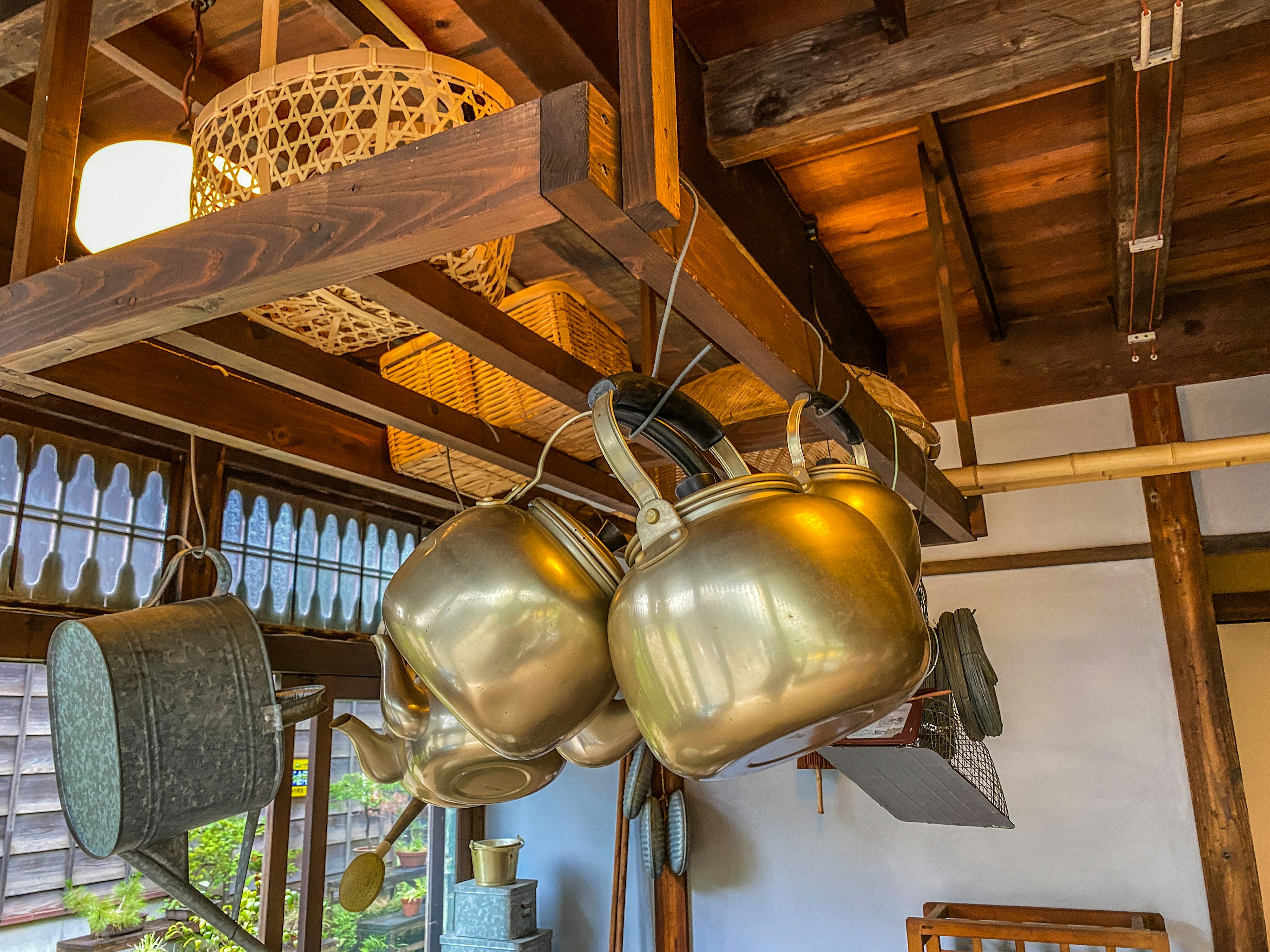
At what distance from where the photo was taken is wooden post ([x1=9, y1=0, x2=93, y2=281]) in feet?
3.71

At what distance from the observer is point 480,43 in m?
1.85

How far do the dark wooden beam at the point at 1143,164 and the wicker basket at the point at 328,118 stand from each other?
1.17 m

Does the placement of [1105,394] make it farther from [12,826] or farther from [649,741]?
[12,826]

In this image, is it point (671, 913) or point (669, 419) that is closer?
point (669, 419)

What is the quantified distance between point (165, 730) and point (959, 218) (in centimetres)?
238

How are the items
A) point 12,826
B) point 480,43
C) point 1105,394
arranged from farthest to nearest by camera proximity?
point 1105,394, point 12,826, point 480,43

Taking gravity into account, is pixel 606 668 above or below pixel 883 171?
below

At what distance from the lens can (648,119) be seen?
2.57 feet

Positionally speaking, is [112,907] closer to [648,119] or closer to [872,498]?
[872,498]

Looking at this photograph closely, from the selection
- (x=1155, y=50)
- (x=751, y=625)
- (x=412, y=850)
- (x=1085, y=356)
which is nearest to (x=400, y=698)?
(x=751, y=625)

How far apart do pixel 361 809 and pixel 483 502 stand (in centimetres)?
266

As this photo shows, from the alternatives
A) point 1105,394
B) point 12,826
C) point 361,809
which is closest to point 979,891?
point 1105,394

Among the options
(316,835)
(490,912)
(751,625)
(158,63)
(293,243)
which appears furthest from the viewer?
(490,912)

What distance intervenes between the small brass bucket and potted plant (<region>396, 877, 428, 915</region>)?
21cm
